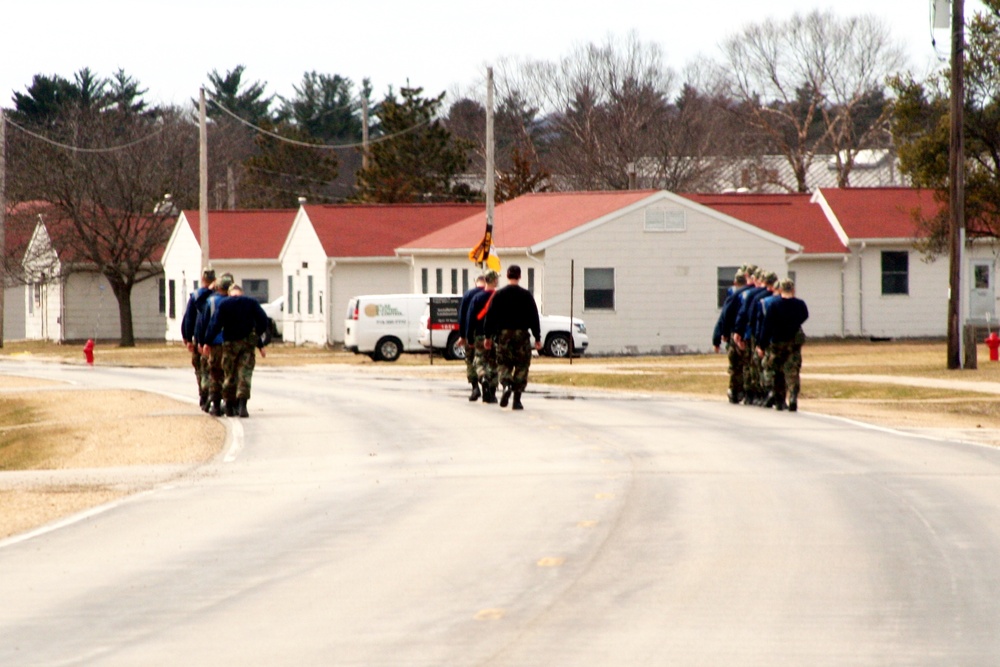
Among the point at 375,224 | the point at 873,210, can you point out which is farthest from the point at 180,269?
the point at 873,210

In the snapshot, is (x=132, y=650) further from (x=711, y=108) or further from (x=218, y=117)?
(x=218, y=117)

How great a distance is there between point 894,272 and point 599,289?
1092 cm

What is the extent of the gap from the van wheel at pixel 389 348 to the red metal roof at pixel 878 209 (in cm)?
1522

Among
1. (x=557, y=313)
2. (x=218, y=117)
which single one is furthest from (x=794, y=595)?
(x=218, y=117)

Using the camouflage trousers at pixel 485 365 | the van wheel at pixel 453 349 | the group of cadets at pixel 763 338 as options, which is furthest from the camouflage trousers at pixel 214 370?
the van wheel at pixel 453 349

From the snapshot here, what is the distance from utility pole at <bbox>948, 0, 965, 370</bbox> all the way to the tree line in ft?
18.4

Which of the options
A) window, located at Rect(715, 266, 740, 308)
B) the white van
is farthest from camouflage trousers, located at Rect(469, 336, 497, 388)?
window, located at Rect(715, 266, 740, 308)

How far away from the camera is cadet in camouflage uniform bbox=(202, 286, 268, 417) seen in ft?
66.4

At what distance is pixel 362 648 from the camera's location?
7.41 m

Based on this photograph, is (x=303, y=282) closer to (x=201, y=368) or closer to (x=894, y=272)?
(x=894, y=272)

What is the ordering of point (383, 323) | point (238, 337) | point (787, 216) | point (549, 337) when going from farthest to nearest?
point (787, 216) → point (383, 323) → point (549, 337) → point (238, 337)

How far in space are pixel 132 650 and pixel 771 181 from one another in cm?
6548

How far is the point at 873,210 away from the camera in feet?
164

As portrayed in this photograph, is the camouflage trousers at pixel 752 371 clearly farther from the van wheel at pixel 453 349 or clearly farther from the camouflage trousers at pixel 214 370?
the van wheel at pixel 453 349
